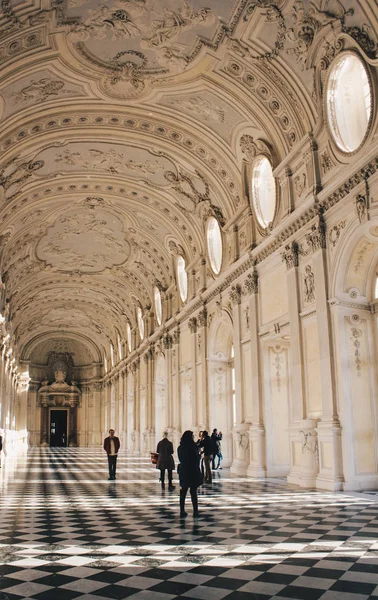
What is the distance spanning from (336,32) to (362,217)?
4.06m

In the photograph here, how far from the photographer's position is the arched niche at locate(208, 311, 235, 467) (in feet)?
67.8

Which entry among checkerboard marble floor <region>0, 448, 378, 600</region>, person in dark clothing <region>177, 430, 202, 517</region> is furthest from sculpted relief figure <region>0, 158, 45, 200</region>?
person in dark clothing <region>177, 430, 202, 517</region>

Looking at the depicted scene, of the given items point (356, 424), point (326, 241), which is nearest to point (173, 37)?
point (326, 241)

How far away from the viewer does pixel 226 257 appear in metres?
20.2

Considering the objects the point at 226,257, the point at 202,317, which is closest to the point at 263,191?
the point at 226,257

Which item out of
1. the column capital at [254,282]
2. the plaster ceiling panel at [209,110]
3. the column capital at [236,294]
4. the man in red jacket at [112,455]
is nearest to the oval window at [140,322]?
the column capital at [236,294]

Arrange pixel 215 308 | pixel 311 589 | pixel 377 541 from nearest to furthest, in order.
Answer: pixel 311 589, pixel 377 541, pixel 215 308

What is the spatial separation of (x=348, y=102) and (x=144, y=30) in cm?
541

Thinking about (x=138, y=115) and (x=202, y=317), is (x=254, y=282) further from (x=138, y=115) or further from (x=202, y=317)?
(x=138, y=115)

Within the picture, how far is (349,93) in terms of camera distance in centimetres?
1290

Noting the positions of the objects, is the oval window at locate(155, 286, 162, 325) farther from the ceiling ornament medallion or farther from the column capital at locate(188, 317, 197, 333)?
the ceiling ornament medallion

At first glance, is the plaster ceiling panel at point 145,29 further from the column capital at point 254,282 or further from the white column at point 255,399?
the white column at point 255,399

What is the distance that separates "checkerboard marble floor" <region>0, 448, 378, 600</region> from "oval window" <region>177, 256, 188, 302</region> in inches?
587

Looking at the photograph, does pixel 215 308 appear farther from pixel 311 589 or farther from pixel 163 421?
pixel 311 589
